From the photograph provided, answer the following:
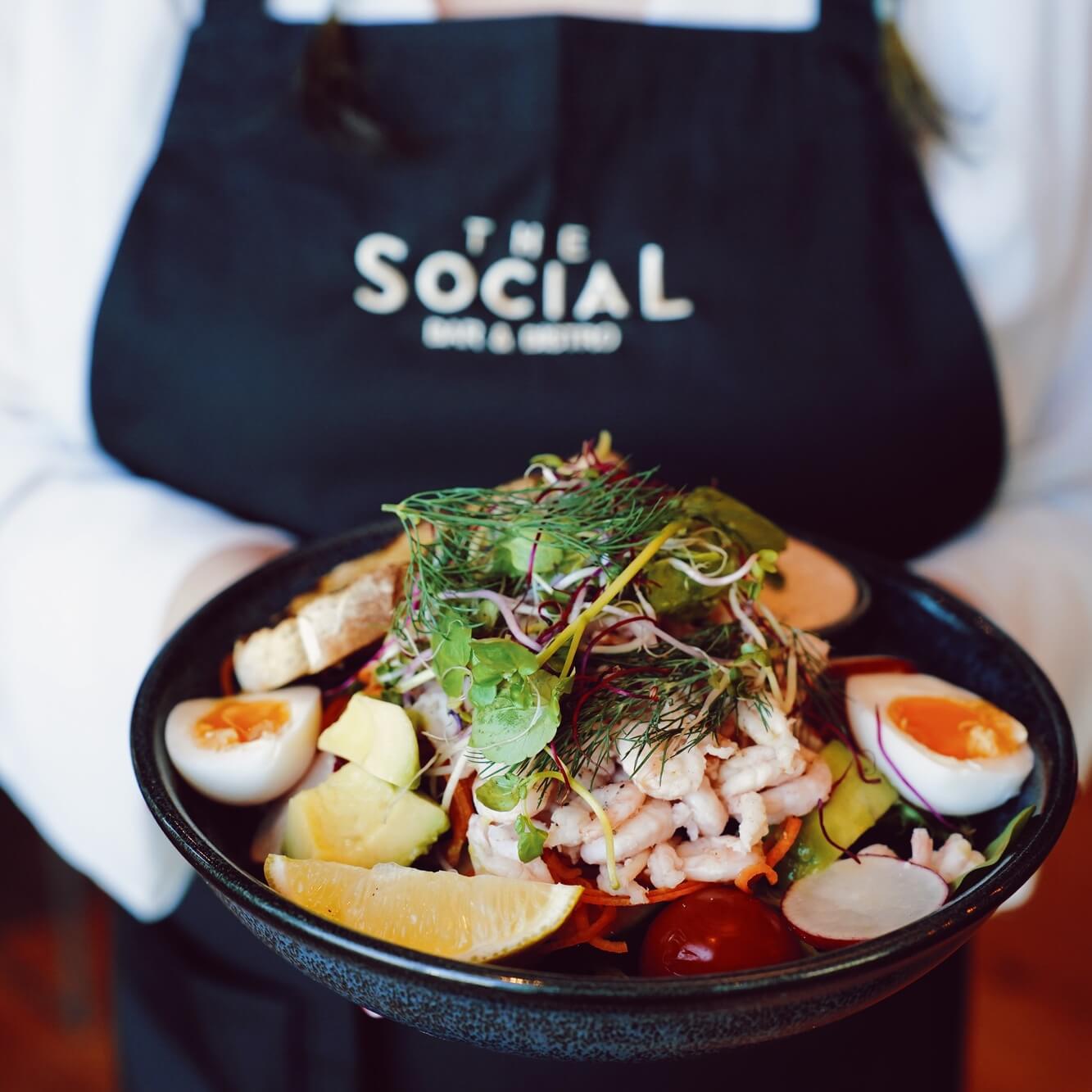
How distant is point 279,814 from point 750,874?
342 millimetres

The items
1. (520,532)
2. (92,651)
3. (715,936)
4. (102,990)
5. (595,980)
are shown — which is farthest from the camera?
(102,990)

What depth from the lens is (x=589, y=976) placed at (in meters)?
0.63

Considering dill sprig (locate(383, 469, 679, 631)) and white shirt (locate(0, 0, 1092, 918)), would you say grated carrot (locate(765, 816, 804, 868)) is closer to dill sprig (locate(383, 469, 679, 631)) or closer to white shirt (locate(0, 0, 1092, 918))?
dill sprig (locate(383, 469, 679, 631))

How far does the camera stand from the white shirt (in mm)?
1107

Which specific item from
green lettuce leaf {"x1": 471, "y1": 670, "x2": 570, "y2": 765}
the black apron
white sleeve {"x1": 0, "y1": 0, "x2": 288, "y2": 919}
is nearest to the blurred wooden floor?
the black apron

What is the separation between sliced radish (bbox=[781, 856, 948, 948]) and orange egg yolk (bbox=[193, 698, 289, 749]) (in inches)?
15.5

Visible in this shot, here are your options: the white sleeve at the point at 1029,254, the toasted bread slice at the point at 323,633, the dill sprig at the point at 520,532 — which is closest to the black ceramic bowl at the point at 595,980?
the toasted bread slice at the point at 323,633

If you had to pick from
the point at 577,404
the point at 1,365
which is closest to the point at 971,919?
the point at 577,404

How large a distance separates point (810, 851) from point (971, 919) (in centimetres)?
16

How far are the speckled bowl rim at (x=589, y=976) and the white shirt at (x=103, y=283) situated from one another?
0.40 metres

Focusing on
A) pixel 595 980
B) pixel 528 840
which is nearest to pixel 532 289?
pixel 528 840

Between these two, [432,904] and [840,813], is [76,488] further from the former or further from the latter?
[840,813]

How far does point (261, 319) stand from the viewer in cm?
117

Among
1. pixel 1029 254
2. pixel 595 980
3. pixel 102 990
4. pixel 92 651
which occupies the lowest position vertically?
pixel 102 990
